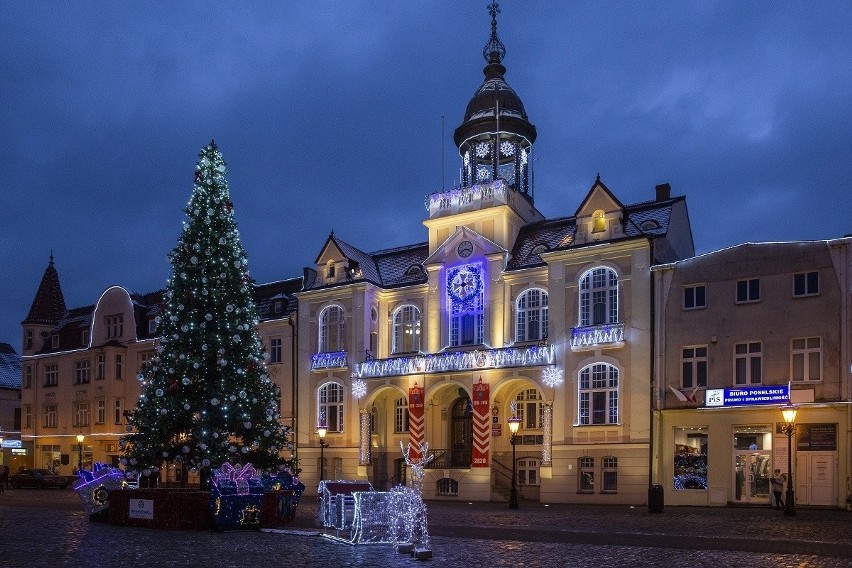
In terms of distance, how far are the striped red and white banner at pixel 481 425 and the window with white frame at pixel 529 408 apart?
196 centimetres

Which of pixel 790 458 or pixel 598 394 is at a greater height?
pixel 598 394

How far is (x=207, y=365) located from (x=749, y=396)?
19.8m

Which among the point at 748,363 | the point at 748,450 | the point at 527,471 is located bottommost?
the point at 527,471

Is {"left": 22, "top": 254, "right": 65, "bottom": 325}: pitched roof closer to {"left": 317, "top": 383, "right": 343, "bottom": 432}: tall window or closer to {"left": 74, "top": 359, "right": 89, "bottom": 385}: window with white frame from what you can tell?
{"left": 74, "top": 359, "right": 89, "bottom": 385}: window with white frame

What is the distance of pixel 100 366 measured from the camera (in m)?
58.6

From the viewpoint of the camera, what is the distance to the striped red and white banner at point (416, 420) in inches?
1634

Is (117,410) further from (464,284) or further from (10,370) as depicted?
(464,284)

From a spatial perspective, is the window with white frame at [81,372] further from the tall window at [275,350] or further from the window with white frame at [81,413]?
the tall window at [275,350]

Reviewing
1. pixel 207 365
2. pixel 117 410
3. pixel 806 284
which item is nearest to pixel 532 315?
pixel 806 284

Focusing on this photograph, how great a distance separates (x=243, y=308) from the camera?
28.0 m

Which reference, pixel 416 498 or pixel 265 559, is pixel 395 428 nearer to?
pixel 416 498

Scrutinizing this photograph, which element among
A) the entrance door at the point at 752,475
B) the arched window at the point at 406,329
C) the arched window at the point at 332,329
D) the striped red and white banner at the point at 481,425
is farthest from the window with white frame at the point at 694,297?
the arched window at the point at 332,329

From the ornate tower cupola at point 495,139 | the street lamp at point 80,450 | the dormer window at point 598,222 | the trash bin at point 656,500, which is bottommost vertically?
the street lamp at point 80,450

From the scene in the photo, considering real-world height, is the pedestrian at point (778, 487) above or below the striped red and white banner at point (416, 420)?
below
